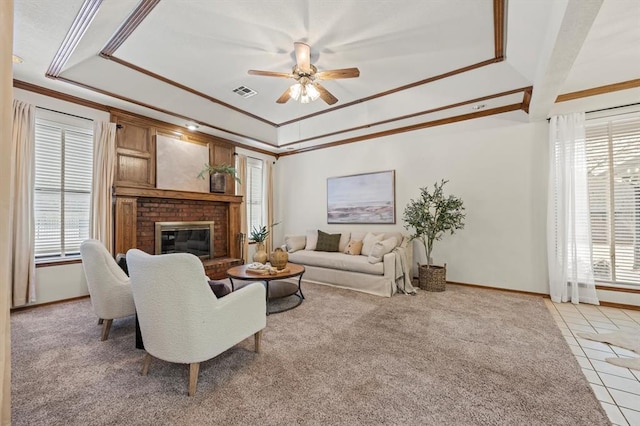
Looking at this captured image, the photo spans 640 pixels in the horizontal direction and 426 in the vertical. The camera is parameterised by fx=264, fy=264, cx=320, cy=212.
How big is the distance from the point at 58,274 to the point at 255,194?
3.70 m

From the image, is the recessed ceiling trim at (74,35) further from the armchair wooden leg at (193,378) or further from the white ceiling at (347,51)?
the armchair wooden leg at (193,378)

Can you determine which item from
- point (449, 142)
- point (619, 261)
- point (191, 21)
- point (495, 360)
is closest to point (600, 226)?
point (619, 261)

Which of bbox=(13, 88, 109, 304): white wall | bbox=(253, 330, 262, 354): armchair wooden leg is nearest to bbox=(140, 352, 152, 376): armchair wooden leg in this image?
bbox=(253, 330, 262, 354): armchair wooden leg

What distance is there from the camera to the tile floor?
170 centimetres

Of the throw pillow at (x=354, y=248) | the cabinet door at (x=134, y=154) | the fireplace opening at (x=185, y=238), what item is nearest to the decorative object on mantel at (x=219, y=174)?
the fireplace opening at (x=185, y=238)

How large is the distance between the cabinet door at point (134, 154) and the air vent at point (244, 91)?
173 cm

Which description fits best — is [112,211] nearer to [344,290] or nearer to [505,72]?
[344,290]

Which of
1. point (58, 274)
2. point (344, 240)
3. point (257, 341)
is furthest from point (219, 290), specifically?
point (344, 240)

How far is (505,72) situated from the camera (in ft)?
10.9

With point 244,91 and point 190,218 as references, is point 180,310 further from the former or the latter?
point 190,218

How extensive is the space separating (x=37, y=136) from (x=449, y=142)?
20.3 feet

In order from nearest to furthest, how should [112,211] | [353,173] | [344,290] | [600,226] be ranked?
[600,226] → [112,211] → [344,290] → [353,173]

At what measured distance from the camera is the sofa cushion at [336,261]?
13.6ft

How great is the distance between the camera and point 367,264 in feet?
13.8
